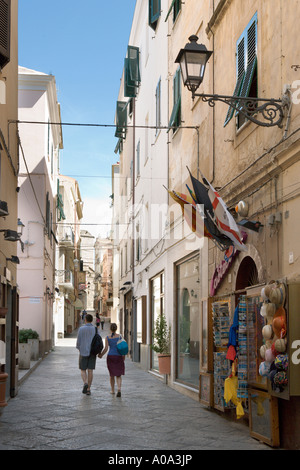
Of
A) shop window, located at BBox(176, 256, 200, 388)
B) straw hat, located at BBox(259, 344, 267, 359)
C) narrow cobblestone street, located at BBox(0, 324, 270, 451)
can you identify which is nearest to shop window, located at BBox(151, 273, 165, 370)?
shop window, located at BBox(176, 256, 200, 388)

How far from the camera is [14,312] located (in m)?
12.8

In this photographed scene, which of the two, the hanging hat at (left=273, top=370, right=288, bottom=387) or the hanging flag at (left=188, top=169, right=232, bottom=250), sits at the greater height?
the hanging flag at (left=188, top=169, right=232, bottom=250)

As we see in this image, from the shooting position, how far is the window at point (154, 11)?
1934 centimetres

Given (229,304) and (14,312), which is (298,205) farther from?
(14,312)

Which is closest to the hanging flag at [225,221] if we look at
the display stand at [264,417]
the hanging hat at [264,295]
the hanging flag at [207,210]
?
the hanging flag at [207,210]

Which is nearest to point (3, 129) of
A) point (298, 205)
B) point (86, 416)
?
point (86, 416)

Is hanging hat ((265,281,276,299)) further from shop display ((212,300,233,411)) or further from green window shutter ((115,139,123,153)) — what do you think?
green window shutter ((115,139,123,153))

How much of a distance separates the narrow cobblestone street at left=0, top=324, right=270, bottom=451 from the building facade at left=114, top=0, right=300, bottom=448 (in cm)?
40

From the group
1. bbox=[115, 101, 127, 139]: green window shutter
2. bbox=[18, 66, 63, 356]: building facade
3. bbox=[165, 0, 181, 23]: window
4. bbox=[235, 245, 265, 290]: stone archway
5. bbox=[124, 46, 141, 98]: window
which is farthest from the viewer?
bbox=[115, 101, 127, 139]: green window shutter

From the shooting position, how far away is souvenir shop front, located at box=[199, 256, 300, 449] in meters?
7.17

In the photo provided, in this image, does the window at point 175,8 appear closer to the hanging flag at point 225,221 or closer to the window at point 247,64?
the window at point 247,64

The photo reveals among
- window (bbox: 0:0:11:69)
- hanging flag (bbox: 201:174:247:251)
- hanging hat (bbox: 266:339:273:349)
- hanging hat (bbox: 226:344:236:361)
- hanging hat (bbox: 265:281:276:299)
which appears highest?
window (bbox: 0:0:11:69)

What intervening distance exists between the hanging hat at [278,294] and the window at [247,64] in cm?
312

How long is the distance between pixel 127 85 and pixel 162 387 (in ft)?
47.2
